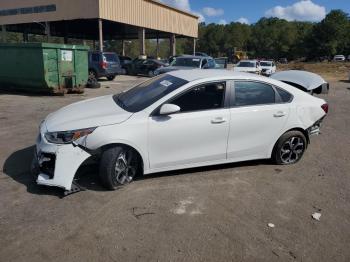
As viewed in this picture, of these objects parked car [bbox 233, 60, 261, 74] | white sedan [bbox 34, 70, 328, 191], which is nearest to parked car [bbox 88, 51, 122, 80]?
parked car [bbox 233, 60, 261, 74]

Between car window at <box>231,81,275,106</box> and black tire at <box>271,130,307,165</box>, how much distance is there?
25.2 inches

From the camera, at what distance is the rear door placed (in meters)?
5.34

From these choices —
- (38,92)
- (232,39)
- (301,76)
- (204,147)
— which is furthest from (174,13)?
(232,39)

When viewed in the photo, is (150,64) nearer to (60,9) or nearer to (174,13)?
(60,9)

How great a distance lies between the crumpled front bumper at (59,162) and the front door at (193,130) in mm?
Answer: 945

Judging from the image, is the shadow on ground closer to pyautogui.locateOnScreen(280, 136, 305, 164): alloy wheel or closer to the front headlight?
pyautogui.locateOnScreen(280, 136, 305, 164): alloy wheel

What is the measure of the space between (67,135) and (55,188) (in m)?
0.73

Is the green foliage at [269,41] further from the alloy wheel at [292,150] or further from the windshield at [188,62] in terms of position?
the alloy wheel at [292,150]

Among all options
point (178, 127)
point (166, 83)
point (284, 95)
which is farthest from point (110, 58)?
point (178, 127)

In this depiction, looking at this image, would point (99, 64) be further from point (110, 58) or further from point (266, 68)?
point (266, 68)

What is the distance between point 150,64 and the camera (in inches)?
1089

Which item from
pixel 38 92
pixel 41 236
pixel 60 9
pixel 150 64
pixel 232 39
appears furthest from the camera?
pixel 232 39

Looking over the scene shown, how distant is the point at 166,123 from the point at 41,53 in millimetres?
9360

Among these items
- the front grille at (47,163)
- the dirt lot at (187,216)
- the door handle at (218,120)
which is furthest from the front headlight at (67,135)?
the door handle at (218,120)
